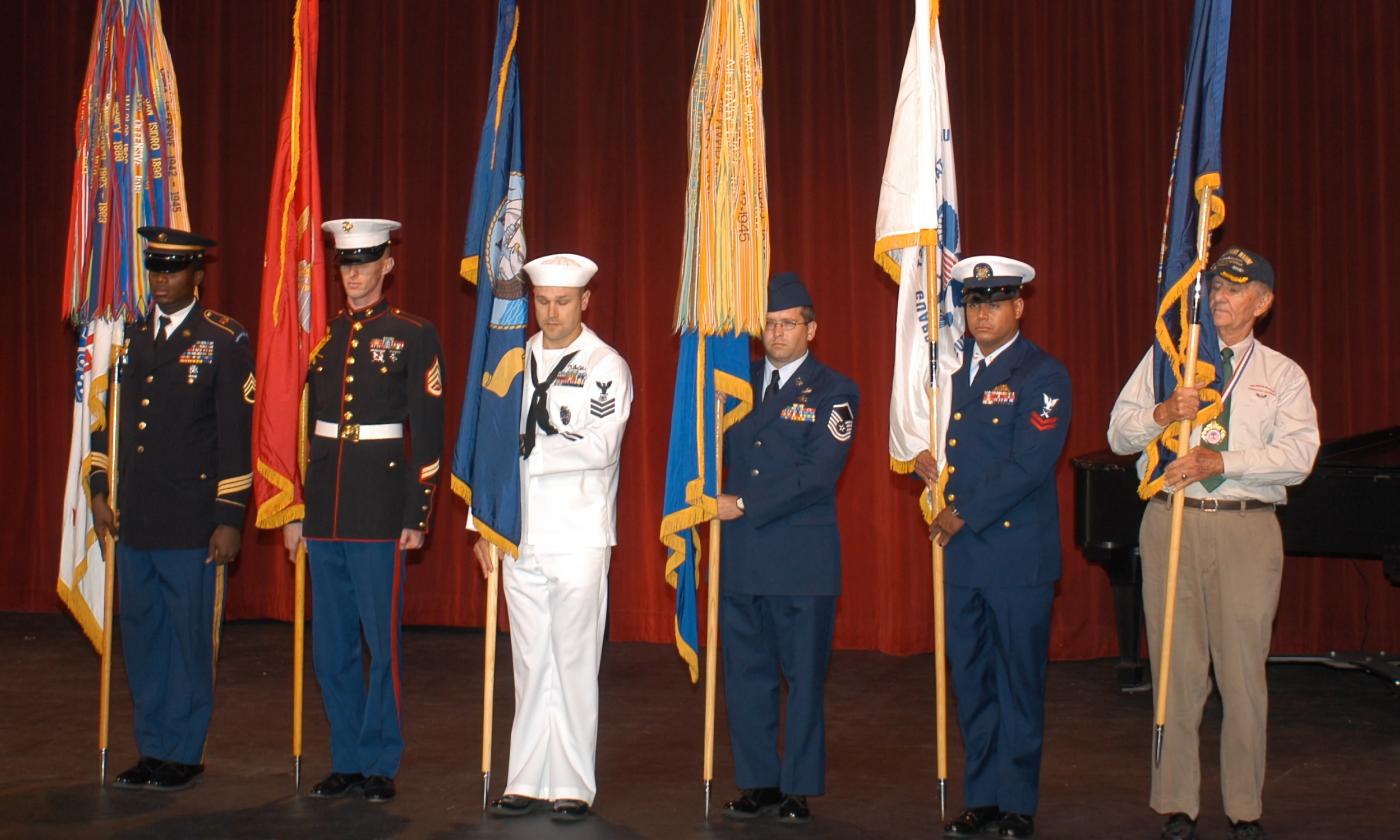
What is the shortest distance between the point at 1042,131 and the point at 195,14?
4780 mm

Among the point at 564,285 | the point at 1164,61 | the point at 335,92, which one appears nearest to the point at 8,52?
the point at 335,92

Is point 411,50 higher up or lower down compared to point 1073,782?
higher up

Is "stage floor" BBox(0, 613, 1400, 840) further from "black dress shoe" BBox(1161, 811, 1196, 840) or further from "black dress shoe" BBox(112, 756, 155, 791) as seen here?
"black dress shoe" BBox(1161, 811, 1196, 840)

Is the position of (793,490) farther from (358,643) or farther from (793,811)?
(358,643)

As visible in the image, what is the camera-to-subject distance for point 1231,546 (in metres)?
4.04

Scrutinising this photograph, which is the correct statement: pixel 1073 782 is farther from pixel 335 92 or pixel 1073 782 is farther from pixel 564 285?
pixel 335 92

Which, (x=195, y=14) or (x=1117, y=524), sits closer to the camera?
(x=1117, y=524)

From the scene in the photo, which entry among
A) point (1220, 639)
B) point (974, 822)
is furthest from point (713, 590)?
point (1220, 639)

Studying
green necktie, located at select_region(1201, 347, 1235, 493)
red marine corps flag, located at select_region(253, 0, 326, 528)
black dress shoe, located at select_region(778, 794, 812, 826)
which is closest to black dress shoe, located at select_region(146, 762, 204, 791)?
red marine corps flag, located at select_region(253, 0, 326, 528)

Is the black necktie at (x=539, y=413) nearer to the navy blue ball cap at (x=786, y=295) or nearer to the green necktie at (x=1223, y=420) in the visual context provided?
the navy blue ball cap at (x=786, y=295)

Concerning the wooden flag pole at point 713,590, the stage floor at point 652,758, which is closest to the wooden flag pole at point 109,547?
the stage floor at point 652,758

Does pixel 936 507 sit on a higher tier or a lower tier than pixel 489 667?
higher

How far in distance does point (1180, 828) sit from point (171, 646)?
315 centimetres

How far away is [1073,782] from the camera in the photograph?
191 inches
